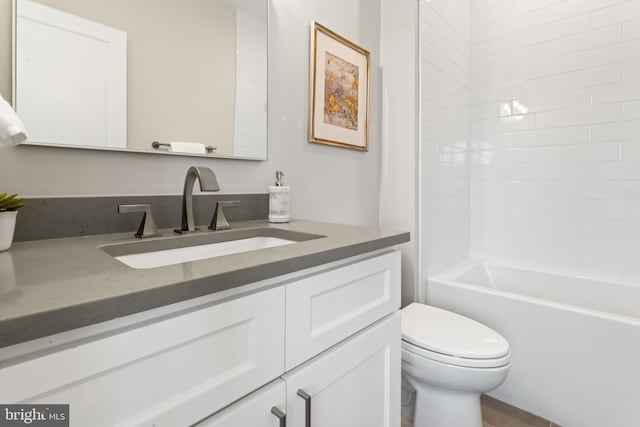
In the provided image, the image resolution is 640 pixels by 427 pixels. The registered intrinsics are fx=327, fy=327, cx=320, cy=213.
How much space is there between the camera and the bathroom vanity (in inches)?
15.5

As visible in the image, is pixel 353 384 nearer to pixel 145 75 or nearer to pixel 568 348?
pixel 145 75

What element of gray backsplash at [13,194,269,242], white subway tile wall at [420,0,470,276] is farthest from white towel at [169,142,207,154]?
white subway tile wall at [420,0,470,276]

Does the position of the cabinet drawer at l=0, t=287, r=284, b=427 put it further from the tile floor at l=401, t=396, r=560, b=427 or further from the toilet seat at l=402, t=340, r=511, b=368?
the tile floor at l=401, t=396, r=560, b=427

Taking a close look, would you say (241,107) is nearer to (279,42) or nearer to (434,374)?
(279,42)

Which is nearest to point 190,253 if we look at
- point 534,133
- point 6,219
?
point 6,219

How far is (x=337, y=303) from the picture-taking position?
79cm

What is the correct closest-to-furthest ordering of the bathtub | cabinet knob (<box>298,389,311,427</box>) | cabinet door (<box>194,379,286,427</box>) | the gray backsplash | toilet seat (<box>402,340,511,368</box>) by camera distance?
cabinet door (<box>194,379,286,427</box>), cabinet knob (<box>298,389,311,427</box>), the gray backsplash, toilet seat (<box>402,340,511,368</box>), the bathtub

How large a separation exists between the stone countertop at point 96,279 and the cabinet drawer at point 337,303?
0.06 m

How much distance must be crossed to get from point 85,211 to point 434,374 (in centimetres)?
125

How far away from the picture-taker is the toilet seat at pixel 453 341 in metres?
1.16

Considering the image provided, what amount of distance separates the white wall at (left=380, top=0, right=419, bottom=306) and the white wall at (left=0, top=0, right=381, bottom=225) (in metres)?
0.05

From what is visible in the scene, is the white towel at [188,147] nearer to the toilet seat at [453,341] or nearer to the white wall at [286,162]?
the white wall at [286,162]

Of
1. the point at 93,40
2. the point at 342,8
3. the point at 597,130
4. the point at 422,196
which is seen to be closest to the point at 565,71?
the point at 597,130

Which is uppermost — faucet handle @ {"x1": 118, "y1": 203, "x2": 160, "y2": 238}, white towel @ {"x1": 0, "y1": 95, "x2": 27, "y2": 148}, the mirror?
the mirror
